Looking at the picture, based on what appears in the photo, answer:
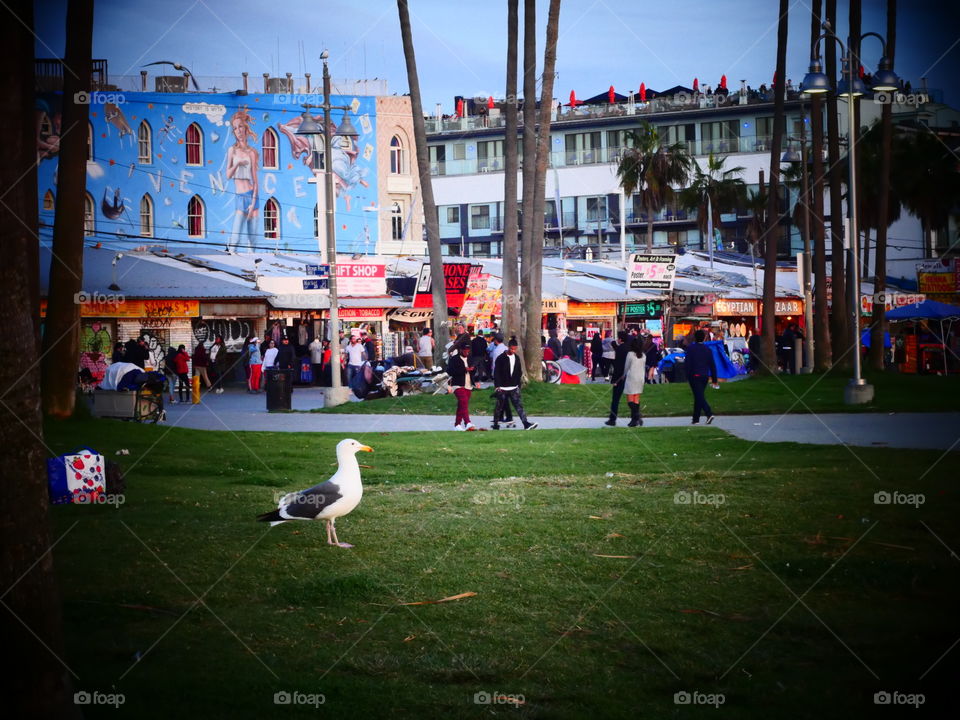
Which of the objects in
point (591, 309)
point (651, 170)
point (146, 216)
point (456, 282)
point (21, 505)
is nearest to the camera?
point (21, 505)

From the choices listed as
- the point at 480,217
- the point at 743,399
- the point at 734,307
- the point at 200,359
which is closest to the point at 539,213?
the point at 743,399

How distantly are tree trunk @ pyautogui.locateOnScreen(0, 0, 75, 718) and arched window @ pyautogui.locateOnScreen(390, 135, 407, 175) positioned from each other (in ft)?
180

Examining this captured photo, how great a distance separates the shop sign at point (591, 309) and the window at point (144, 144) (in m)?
20.3

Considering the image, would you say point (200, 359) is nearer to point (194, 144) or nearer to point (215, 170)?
point (215, 170)

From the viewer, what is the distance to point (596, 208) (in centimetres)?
8938

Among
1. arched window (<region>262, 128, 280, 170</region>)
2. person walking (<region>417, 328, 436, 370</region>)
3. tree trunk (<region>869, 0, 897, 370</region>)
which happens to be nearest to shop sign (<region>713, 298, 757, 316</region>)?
tree trunk (<region>869, 0, 897, 370</region>)

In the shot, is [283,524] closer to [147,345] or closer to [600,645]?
[600,645]

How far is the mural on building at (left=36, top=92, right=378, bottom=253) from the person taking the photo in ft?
168

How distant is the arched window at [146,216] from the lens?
52.2 meters

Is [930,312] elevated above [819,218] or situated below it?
below

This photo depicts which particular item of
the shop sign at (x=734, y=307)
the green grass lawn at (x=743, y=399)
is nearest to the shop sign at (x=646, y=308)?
the green grass lawn at (x=743, y=399)

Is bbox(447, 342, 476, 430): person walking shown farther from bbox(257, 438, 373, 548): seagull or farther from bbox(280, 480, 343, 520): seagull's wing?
bbox(280, 480, 343, 520): seagull's wing

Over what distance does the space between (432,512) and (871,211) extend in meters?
58.2

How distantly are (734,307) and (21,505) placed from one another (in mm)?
52822
